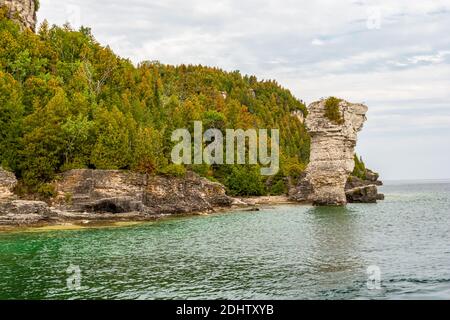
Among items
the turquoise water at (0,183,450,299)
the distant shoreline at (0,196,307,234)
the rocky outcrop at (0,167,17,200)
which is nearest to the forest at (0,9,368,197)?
the rocky outcrop at (0,167,17,200)

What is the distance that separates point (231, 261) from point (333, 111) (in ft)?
214

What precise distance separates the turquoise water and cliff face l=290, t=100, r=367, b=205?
119 feet

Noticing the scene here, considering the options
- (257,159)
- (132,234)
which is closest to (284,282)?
(132,234)

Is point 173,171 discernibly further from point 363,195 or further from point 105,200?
point 363,195

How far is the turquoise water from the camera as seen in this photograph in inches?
991

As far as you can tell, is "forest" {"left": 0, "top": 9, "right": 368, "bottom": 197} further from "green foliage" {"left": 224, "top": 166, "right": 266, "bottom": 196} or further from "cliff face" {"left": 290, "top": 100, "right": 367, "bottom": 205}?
"cliff face" {"left": 290, "top": 100, "right": 367, "bottom": 205}

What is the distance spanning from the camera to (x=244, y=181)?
4294 inches

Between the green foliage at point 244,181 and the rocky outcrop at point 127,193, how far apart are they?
27.4 meters

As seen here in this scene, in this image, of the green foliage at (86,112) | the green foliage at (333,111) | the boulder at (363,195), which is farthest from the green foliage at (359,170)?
the green foliage at (333,111)

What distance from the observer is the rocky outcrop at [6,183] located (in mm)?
60562

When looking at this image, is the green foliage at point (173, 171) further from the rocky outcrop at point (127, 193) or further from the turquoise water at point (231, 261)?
the turquoise water at point (231, 261)

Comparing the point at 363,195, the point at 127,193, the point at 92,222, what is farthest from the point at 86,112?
the point at 363,195
